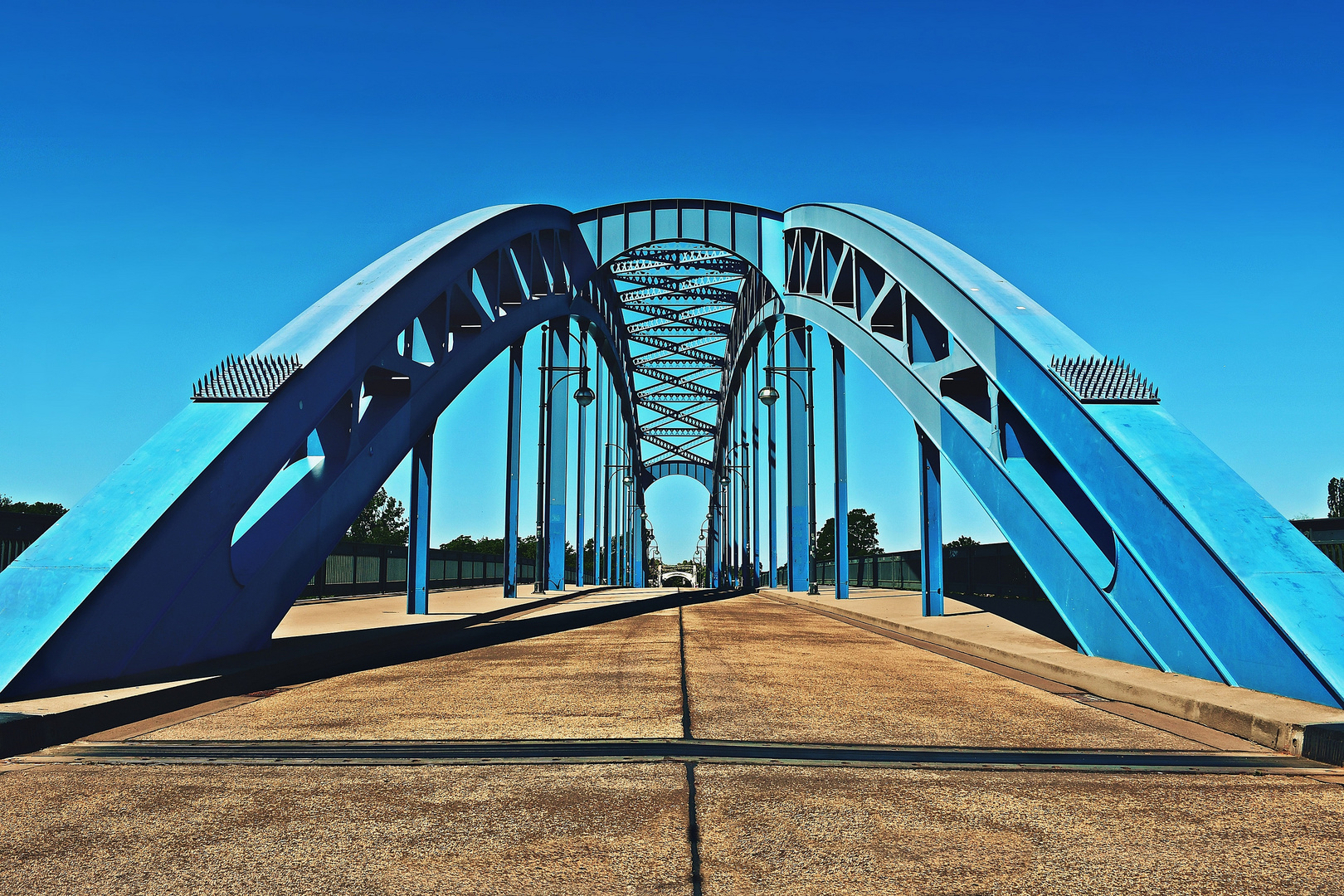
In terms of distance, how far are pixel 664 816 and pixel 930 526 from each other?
13115 millimetres

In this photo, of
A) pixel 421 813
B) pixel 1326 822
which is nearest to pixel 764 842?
pixel 421 813

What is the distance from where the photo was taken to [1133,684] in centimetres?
710

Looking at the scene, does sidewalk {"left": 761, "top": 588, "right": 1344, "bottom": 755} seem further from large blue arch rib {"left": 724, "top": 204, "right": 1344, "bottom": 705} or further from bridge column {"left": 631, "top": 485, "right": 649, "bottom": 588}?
bridge column {"left": 631, "top": 485, "right": 649, "bottom": 588}

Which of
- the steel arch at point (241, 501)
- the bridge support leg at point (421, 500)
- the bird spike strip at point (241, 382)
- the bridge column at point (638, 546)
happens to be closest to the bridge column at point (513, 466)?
the bridge support leg at point (421, 500)

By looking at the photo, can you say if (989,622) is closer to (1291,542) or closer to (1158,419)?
(1158,419)

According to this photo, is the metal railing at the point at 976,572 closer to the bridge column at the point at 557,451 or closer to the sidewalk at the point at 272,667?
the sidewalk at the point at 272,667

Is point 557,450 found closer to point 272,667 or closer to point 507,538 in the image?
point 507,538

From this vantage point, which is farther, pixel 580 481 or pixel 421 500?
pixel 580 481

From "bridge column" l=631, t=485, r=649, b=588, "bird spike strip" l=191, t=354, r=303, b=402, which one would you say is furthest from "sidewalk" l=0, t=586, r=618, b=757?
"bridge column" l=631, t=485, r=649, b=588

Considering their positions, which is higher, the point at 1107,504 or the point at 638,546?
the point at 1107,504

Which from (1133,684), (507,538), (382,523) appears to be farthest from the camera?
(382,523)

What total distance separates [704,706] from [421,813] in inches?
118

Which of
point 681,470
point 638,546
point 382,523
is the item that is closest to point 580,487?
point 638,546

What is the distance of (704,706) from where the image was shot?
6.67 metres
